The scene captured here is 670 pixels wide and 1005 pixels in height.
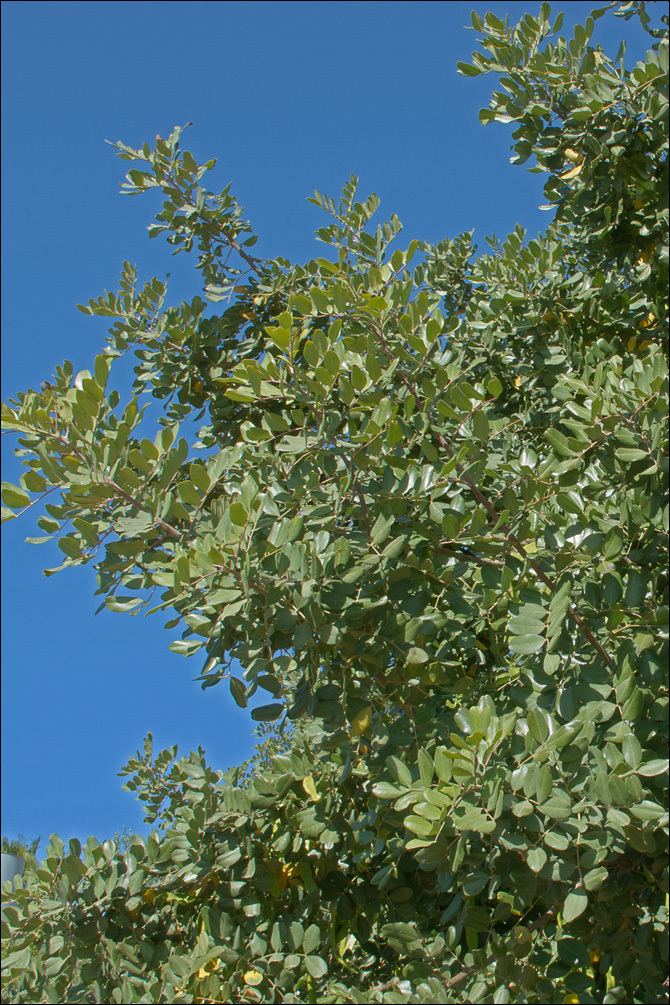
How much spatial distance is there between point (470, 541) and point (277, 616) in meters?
0.52

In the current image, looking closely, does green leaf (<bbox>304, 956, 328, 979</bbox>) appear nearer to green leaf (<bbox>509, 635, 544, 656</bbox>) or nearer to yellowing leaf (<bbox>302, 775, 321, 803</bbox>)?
yellowing leaf (<bbox>302, 775, 321, 803</bbox>)

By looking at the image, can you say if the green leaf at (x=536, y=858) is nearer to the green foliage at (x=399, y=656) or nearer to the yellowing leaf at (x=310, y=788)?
the green foliage at (x=399, y=656)

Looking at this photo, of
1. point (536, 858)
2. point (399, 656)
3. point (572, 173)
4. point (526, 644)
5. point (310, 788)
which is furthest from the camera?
point (572, 173)

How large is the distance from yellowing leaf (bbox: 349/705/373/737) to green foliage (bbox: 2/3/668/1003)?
10 mm

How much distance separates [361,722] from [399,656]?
190 mm

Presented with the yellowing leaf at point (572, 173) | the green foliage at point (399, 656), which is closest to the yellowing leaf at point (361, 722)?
the green foliage at point (399, 656)

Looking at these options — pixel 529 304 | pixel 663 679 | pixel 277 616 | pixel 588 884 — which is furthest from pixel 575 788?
pixel 529 304

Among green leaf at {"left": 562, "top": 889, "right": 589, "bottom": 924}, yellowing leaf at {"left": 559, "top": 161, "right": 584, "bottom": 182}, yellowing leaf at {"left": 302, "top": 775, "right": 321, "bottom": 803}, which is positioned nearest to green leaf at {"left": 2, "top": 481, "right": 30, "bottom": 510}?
yellowing leaf at {"left": 302, "top": 775, "right": 321, "bottom": 803}

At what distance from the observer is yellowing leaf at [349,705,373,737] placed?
1.96 m

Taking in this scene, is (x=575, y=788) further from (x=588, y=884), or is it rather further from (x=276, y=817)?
(x=276, y=817)

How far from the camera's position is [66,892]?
2.19 metres

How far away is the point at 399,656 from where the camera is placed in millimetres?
1950

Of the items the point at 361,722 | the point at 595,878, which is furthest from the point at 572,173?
the point at 595,878

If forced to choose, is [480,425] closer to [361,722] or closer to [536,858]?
[361,722]
